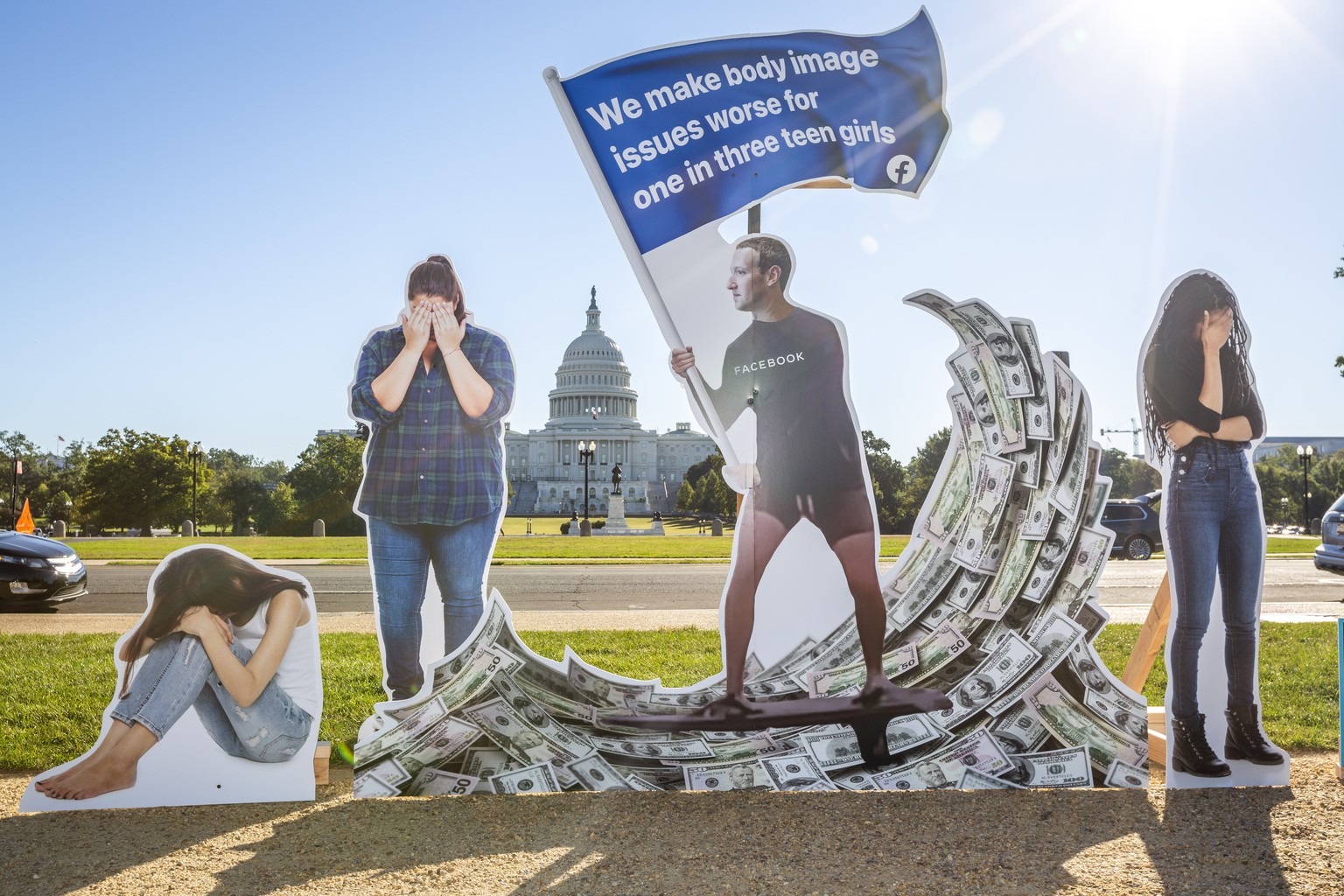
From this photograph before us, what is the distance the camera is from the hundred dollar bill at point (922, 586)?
5.24 metres

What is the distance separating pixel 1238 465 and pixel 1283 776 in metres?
1.78

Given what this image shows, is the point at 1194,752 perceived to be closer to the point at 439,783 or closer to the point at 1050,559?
the point at 1050,559

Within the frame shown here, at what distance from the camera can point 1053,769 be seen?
17.2ft

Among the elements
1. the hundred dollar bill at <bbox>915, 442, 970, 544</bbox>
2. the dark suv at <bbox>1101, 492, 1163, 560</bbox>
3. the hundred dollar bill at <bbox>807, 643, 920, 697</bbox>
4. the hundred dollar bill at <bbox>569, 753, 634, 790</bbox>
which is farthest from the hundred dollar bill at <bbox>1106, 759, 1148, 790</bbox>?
the dark suv at <bbox>1101, 492, 1163, 560</bbox>

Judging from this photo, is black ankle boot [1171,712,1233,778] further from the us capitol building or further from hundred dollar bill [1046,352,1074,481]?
the us capitol building

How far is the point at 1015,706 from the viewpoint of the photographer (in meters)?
5.29

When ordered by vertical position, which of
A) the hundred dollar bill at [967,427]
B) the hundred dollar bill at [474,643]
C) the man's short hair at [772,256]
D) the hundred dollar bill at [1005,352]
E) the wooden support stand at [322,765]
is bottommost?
the wooden support stand at [322,765]

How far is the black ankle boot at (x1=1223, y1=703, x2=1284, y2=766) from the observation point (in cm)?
527

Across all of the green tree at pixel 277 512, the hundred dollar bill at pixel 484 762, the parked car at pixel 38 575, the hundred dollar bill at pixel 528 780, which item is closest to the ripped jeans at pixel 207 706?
the hundred dollar bill at pixel 484 762

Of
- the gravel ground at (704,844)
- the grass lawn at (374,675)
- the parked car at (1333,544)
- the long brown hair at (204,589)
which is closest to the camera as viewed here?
the gravel ground at (704,844)

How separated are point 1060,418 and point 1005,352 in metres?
0.49

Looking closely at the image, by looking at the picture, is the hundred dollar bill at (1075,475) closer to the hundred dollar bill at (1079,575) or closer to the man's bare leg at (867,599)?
the hundred dollar bill at (1079,575)

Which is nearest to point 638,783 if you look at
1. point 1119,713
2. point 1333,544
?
point 1119,713

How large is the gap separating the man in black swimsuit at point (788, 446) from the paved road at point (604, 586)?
8.15m
